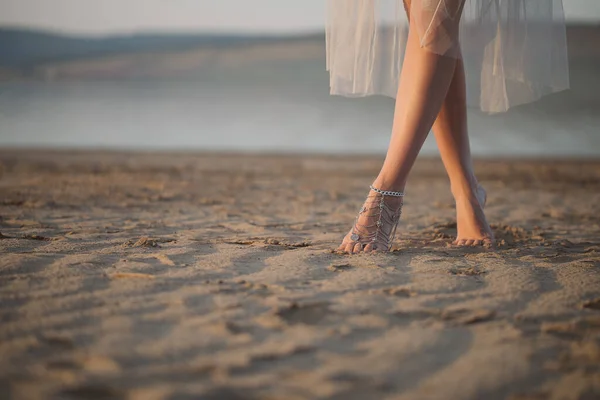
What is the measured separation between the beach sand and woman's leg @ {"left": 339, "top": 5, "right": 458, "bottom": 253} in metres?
0.23

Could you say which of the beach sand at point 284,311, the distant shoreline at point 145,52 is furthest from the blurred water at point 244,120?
the beach sand at point 284,311

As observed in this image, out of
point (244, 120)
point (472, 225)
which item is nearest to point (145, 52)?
point (244, 120)

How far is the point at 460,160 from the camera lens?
7.00ft

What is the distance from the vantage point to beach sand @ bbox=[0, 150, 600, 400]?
37.2 inches

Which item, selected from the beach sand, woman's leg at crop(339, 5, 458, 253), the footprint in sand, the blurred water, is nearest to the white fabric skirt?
woman's leg at crop(339, 5, 458, 253)

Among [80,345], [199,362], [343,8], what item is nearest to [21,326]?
[80,345]

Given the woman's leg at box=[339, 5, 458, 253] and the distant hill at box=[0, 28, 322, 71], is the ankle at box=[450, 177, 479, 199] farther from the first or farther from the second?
the distant hill at box=[0, 28, 322, 71]

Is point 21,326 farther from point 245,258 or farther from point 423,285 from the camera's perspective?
point 423,285

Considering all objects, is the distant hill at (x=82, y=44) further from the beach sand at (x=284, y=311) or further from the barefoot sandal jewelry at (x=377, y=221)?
the barefoot sandal jewelry at (x=377, y=221)

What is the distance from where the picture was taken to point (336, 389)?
0.92 m

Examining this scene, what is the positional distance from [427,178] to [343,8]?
3294 mm

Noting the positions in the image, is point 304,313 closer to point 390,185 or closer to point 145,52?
point 390,185

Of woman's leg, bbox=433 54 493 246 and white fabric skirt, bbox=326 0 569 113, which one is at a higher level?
white fabric skirt, bbox=326 0 569 113

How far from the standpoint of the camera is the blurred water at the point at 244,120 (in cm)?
949
